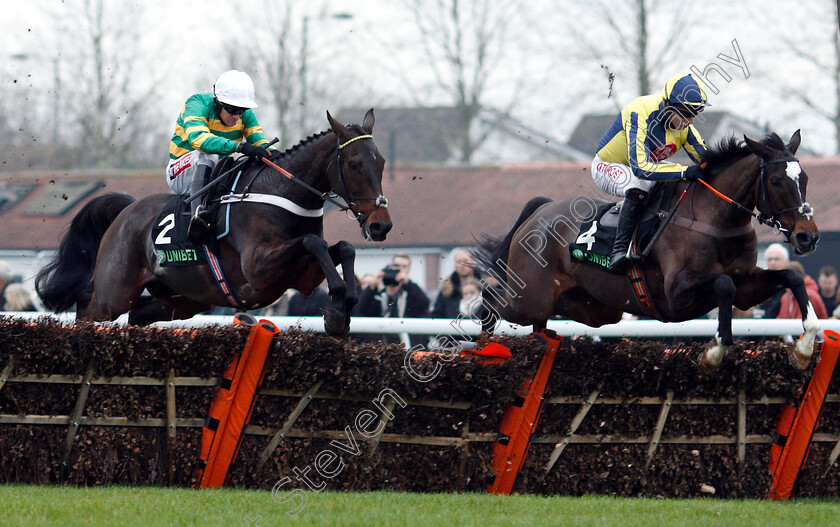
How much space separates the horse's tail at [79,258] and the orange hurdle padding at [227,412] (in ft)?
8.07

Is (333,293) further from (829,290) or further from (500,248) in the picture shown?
(829,290)

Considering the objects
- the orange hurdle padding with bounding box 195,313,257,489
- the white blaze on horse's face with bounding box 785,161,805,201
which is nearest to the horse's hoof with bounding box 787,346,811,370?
the white blaze on horse's face with bounding box 785,161,805,201

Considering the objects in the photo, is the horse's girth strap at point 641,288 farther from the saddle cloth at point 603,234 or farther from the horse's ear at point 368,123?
the horse's ear at point 368,123

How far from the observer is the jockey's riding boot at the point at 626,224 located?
6.18 meters

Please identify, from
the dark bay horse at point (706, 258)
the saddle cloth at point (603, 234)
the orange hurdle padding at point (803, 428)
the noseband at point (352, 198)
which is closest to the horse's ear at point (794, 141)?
the dark bay horse at point (706, 258)

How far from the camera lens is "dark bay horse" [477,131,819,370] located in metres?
5.47

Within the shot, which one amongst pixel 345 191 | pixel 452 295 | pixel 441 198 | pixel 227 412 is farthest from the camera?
pixel 441 198

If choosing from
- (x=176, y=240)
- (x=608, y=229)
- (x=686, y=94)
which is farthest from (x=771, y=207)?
(x=176, y=240)

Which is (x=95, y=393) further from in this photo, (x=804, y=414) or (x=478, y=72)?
(x=478, y=72)

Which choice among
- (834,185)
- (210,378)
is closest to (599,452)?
(210,378)

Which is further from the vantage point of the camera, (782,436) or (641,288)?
(641,288)

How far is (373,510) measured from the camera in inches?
179

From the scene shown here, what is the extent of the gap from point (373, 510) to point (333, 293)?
1.33m

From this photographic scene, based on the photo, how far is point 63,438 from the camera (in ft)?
17.3
